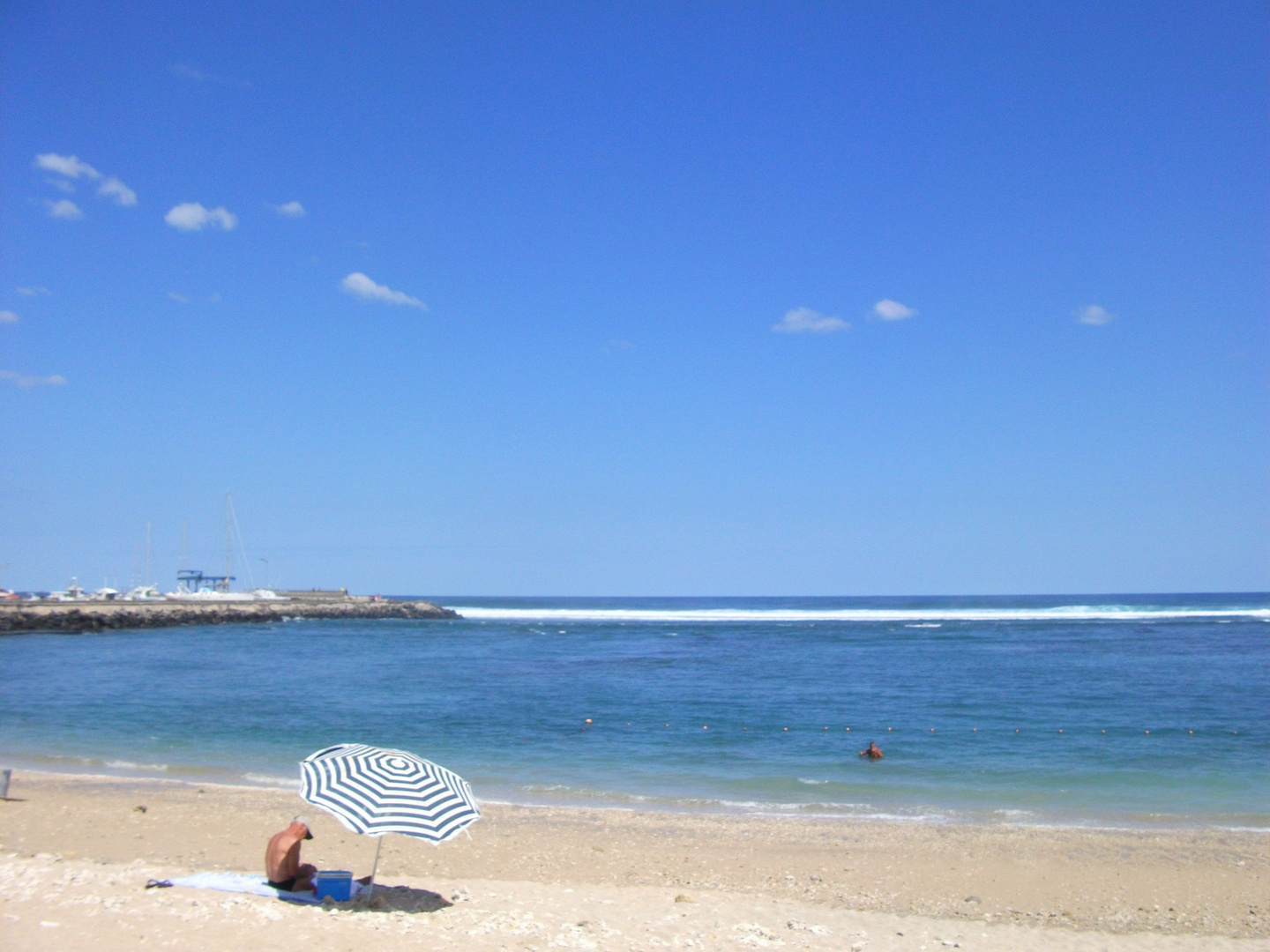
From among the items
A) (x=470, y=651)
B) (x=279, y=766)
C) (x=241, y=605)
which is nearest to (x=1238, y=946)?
(x=279, y=766)

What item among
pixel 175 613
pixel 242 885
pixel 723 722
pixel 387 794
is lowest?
pixel 175 613

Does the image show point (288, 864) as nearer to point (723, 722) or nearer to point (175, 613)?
point (723, 722)

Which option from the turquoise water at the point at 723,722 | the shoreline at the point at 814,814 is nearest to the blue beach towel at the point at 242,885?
the shoreline at the point at 814,814

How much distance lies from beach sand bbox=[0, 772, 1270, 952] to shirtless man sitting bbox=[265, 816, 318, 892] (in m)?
0.40

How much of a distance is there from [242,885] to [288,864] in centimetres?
55

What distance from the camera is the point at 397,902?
9633 mm

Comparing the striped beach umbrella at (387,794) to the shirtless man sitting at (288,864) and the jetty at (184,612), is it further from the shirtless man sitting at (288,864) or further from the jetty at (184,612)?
the jetty at (184,612)

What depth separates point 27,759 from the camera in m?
19.6

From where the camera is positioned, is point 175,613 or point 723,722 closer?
point 723,722

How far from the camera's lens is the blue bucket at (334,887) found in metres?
9.38

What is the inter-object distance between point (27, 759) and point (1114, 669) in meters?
35.4

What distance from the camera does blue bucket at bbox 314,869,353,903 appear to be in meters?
9.38

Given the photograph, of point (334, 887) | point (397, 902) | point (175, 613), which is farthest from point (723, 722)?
point (175, 613)

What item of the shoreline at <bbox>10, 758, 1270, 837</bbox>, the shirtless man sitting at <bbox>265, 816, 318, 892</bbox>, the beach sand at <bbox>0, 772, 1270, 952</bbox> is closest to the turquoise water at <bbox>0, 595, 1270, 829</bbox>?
the shoreline at <bbox>10, 758, 1270, 837</bbox>
